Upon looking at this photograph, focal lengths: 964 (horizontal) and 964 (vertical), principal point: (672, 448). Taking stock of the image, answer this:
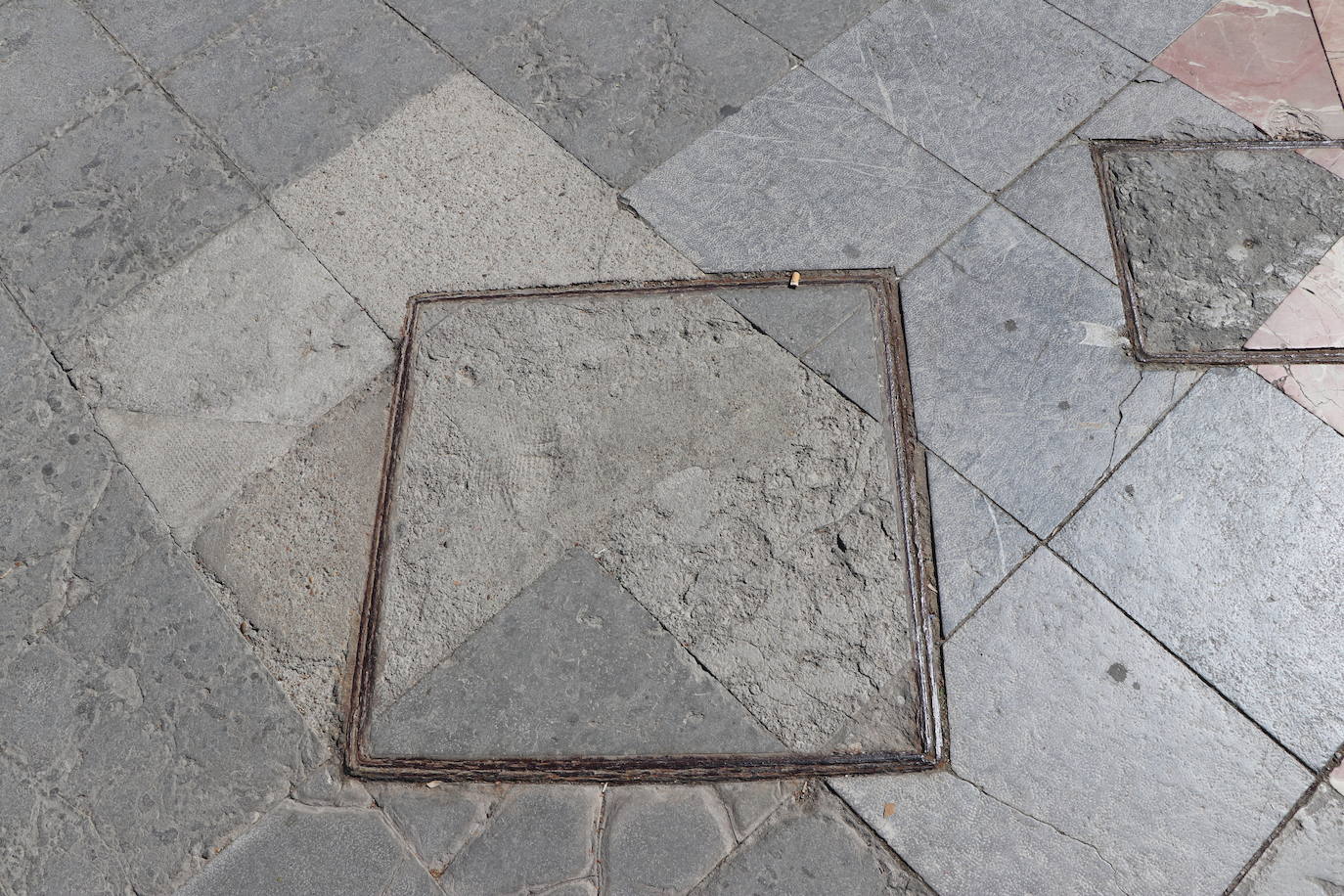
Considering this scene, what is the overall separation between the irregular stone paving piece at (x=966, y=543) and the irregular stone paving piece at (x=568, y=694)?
637 millimetres

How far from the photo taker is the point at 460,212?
11.1ft

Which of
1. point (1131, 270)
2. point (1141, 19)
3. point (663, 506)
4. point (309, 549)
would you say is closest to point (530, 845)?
point (663, 506)

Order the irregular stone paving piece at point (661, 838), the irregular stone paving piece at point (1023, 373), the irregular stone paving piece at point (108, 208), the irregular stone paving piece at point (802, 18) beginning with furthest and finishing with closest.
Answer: the irregular stone paving piece at point (802, 18) < the irregular stone paving piece at point (108, 208) < the irregular stone paving piece at point (1023, 373) < the irregular stone paving piece at point (661, 838)

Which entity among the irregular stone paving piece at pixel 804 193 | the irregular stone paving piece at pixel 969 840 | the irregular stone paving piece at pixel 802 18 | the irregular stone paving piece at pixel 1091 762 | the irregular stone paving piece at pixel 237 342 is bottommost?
the irregular stone paving piece at pixel 969 840

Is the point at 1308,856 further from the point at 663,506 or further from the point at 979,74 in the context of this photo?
the point at 979,74

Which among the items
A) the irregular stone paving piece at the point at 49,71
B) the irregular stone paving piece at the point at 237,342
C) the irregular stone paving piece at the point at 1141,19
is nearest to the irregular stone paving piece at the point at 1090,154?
the irregular stone paving piece at the point at 1141,19

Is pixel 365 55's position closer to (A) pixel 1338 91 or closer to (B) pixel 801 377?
(B) pixel 801 377

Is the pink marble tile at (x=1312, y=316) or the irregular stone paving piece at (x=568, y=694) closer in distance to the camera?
the irregular stone paving piece at (x=568, y=694)

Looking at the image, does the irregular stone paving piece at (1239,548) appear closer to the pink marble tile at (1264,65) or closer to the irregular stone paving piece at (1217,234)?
the irregular stone paving piece at (1217,234)

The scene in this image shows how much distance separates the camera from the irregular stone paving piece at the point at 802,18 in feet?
12.0

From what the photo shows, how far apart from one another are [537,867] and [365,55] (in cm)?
305

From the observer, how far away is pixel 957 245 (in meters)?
3.15

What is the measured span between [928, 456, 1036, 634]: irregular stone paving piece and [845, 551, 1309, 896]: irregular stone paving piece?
7 centimetres

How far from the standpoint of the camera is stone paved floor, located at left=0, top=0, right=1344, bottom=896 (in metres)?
2.40
